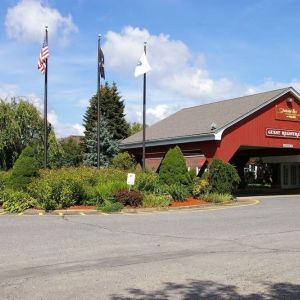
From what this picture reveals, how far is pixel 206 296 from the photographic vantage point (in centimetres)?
711

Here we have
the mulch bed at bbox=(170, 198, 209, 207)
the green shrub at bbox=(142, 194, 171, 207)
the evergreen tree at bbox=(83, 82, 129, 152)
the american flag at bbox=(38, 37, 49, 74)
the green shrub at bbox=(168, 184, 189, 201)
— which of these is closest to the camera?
the green shrub at bbox=(142, 194, 171, 207)

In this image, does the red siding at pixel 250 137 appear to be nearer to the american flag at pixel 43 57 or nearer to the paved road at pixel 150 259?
the american flag at pixel 43 57

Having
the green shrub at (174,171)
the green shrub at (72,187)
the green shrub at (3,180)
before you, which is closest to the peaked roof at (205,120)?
the green shrub at (174,171)

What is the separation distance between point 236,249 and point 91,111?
4797 cm

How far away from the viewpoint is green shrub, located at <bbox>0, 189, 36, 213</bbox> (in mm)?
20641

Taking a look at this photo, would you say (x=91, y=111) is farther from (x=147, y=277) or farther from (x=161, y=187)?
(x=147, y=277)

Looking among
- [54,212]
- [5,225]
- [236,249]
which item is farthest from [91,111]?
[236,249]

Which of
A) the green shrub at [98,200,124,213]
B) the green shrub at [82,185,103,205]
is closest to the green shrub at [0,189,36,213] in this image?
the green shrub at [82,185,103,205]

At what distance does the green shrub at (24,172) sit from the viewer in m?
22.2

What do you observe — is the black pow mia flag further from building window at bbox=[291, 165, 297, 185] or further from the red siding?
building window at bbox=[291, 165, 297, 185]

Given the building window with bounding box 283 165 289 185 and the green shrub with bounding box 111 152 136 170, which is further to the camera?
the building window with bounding box 283 165 289 185

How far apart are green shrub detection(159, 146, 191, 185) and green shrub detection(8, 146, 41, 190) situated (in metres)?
6.19

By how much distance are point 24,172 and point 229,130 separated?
12.6m

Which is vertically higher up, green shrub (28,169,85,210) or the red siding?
the red siding
